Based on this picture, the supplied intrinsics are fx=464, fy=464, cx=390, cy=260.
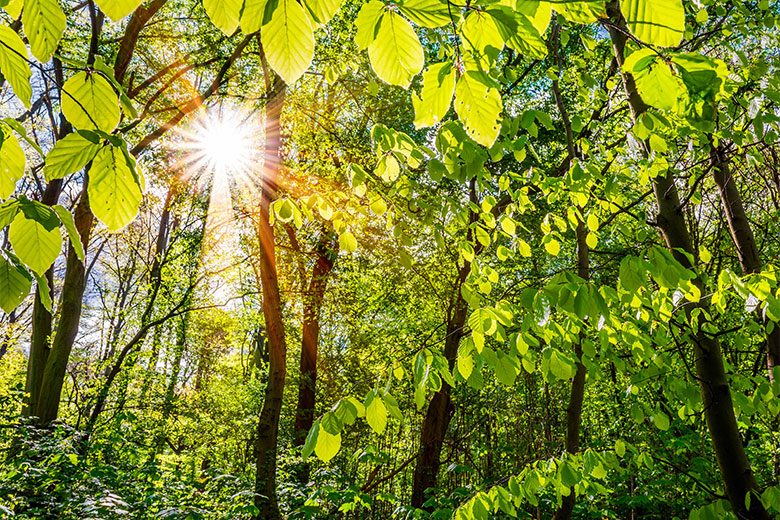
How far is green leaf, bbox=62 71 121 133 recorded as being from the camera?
0.78m

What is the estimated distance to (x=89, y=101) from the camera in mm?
793

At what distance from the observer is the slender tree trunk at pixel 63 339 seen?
6480 mm

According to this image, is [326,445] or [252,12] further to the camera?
[326,445]

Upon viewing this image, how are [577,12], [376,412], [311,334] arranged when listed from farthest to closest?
[311,334], [376,412], [577,12]

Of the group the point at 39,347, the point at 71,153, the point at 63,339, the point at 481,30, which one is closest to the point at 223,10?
the point at 71,153

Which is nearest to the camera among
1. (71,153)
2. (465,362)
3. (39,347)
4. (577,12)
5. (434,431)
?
(71,153)

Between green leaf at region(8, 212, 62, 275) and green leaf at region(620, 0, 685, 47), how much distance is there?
3.28ft

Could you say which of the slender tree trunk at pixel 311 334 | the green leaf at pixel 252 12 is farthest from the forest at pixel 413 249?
the slender tree trunk at pixel 311 334

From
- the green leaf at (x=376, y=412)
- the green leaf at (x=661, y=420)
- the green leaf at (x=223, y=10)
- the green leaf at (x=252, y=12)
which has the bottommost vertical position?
the green leaf at (x=376, y=412)

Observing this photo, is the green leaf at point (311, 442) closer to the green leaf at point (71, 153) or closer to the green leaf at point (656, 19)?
the green leaf at point (71, 153)

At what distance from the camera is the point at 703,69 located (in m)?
0.85

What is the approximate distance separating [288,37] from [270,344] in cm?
555

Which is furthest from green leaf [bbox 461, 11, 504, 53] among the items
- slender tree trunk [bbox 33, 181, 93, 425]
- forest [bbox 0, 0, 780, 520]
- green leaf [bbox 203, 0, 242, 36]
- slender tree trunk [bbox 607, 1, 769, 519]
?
slender tree trunk [bbox 33, 181, 93, 425]

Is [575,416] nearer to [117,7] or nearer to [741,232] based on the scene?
[741,232]
